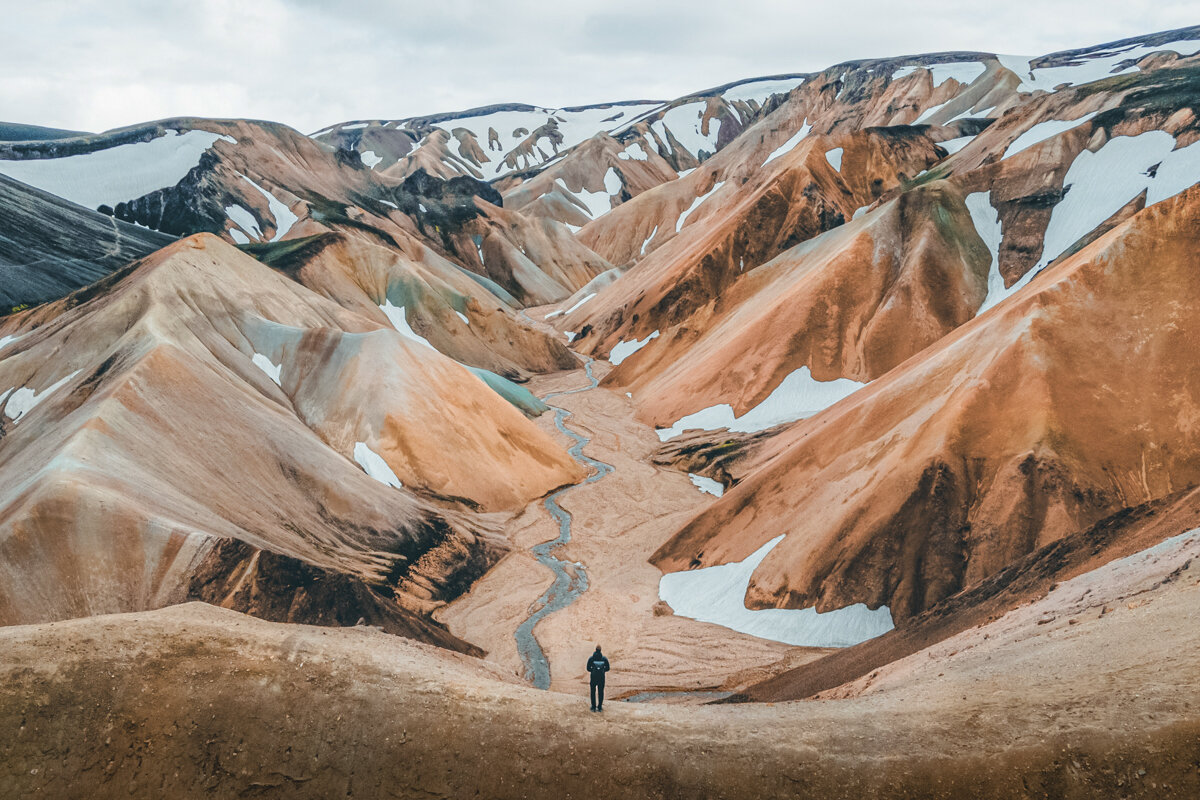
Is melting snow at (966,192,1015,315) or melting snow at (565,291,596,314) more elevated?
melting snow at (565,291,596,314)

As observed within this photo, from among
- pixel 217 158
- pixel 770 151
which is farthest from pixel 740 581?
pixel 770 151

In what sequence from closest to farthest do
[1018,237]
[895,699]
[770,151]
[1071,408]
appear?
[895,699]
[1071,408]
[1018,237]
[770,151]

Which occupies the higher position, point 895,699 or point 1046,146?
point 1046,146

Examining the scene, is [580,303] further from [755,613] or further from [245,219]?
[755,613]

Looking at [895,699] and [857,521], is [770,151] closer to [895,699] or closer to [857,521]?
[857,521]

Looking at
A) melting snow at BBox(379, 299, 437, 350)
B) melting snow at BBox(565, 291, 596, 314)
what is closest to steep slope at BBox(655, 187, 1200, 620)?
melting snow at BBox(379, 299, 437, 350)

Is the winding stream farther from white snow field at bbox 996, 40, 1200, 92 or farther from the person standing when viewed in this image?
white snow field at bbox 996, 40, 1200, 92
